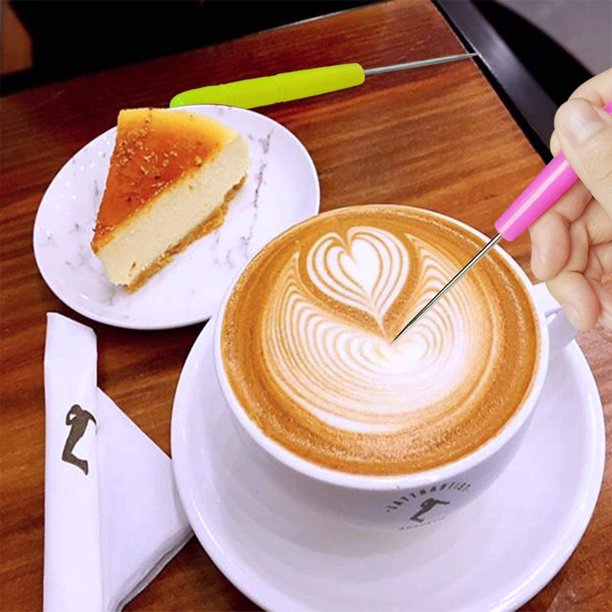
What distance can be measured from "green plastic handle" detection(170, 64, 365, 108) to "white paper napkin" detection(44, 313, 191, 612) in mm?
534

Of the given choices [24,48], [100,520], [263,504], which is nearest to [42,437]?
[100,520]

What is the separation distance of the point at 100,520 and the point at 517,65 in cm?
95

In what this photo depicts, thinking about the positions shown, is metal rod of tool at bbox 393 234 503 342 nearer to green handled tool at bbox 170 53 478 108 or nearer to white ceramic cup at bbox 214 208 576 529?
white ceramic cup at bbox 214 208 576 529

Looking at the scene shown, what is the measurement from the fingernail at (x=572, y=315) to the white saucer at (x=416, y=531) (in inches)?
3.2

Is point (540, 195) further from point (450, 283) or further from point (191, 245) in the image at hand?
point (191, 245)

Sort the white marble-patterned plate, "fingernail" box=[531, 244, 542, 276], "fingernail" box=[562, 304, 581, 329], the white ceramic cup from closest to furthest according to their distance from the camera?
Answer: the white ceramic cup, "fingernail" box=[562, 304, 581, 329], "fingernail" box=[531, 244, 542, 276], the white marble-patterned plate

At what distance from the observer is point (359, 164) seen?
3.55 feet

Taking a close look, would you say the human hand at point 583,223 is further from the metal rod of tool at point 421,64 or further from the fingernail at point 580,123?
the metal rod of tool at point 421,64

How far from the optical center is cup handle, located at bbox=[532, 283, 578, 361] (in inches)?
26.1

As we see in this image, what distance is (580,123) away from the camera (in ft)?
1.89

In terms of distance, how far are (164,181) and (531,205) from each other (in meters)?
0.59

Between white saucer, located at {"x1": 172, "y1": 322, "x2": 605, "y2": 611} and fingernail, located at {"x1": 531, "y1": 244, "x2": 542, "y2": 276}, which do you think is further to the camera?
fingernail, located at {"x1": 531, "y1": 244, "x2": 542, "y2": 276}

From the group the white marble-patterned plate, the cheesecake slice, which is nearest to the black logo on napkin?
the white marble-patterned plate

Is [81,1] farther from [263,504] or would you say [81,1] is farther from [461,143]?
[263,504]
